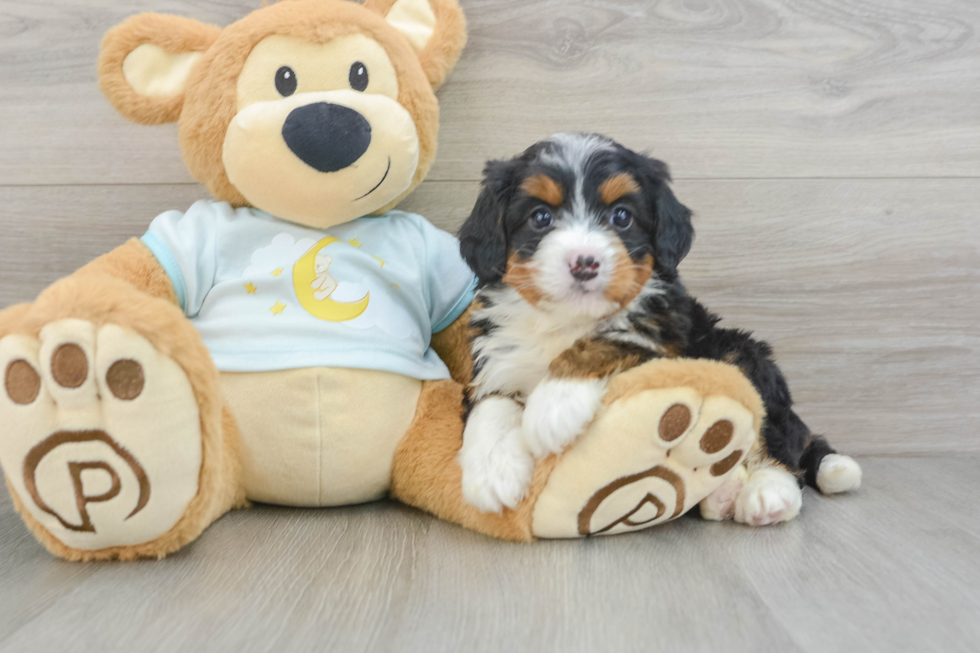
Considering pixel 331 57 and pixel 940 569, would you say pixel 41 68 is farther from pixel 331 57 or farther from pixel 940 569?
pixel 940 569

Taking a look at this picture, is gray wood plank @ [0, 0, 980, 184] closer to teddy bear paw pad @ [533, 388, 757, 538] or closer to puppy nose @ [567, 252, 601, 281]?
puppy nose @ [567, 252, 601, 281]

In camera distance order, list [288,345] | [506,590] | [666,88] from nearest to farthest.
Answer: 1. [506,590]
2. [288,345]
3. [666,88]

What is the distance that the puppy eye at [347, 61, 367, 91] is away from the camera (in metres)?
1.46

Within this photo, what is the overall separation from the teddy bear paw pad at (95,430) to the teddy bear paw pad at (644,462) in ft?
2.11

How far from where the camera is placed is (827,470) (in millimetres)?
1629

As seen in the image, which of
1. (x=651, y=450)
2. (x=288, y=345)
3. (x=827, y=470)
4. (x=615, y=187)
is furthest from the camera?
(x=827, y=470)

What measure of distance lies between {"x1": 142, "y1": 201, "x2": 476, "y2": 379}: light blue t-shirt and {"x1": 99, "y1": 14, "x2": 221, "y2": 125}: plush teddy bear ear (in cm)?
23

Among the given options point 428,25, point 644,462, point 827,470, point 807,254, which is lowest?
point 827,470

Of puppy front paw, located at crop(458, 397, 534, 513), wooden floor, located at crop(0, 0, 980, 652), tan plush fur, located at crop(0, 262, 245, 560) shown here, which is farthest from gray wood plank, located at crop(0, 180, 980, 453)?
tan plush fur, located at crop(0, 262, 245, 560)

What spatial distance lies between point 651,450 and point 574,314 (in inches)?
11.1

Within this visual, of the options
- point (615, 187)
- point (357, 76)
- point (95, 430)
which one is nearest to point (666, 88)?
point (615, 187)

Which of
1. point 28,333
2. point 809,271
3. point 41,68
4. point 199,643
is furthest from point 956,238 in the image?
point 41,68

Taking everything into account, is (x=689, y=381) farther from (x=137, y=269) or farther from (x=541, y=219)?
(x=137, y=269)

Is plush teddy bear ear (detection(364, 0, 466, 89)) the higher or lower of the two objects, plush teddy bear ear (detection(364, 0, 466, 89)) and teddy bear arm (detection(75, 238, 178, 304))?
the higher
